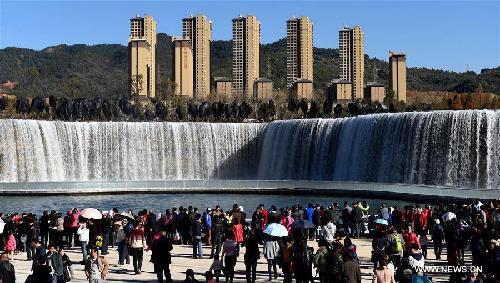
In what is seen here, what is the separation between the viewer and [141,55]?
120188mm

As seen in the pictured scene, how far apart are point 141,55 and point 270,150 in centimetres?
6221

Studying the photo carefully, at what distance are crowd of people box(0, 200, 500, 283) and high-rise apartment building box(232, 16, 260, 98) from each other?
102m

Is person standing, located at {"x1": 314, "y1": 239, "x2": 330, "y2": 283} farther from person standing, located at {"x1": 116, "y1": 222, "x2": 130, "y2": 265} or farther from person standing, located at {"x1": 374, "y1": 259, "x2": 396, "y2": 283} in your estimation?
person standing, located at {"x1": 116, "y1": 222, "x2": 130, "y2": 265}

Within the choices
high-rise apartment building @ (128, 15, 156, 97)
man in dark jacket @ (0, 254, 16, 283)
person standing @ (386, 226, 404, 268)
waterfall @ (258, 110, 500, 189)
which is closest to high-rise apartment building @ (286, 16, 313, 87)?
high-rise apartment building @ (128, 15, 156, 97)

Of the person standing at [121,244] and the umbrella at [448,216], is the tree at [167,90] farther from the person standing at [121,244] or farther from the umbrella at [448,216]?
the person standing at [121,244]

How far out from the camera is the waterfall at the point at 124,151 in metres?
57.9

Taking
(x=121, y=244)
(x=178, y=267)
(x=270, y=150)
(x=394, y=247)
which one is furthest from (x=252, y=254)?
(x=270, y=150)

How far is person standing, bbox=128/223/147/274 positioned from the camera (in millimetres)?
16391

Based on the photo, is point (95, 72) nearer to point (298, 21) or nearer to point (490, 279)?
point (298, 21)

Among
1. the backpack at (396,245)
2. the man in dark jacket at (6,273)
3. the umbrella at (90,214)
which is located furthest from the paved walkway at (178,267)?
the man in dark jacket at (6,273)

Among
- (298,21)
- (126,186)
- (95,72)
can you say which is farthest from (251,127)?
(95,72)

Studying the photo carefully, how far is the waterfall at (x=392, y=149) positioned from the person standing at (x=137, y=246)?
2973cm

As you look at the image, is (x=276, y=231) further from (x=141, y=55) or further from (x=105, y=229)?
(x=141, y=55)

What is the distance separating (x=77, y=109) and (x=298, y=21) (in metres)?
50.4
